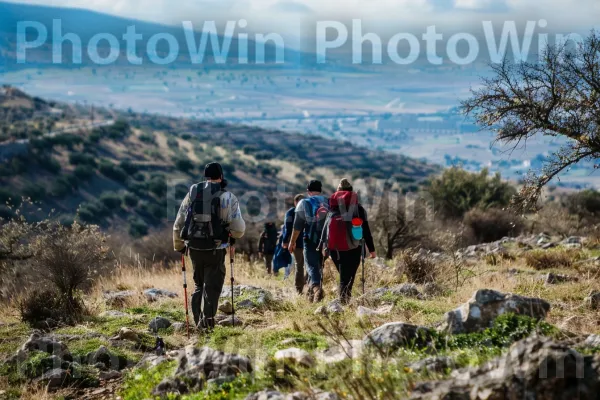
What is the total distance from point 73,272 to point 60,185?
1691 inches

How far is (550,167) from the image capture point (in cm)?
1269

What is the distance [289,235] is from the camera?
38.3 feet

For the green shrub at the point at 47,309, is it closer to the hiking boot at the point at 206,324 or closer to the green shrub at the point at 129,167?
the hiking boot at the point at 206,324

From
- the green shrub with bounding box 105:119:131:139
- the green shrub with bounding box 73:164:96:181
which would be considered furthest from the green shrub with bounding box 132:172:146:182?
the green shrub with bounding box 105:119:131:139

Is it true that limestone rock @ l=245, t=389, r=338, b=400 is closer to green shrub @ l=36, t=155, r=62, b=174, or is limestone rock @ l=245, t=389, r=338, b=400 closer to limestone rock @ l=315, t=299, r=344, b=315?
limestone rock @ l=315, t=299, r=344, b=315

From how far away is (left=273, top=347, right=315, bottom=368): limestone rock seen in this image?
6281 millimetres

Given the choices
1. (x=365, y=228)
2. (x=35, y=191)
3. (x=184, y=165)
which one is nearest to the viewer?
(x=365, y=228)

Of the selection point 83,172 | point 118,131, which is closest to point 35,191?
point 83,172

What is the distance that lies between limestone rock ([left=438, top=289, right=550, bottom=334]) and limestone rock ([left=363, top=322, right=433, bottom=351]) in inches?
10.5

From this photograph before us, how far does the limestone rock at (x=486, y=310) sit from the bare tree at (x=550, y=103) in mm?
5987

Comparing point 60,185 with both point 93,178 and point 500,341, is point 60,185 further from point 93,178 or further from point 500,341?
point 500,341

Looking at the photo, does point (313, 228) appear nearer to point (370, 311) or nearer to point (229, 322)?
point (229, 322)

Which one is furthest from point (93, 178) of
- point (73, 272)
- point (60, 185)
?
point (73, 272)

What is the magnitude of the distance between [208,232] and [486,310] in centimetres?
333
